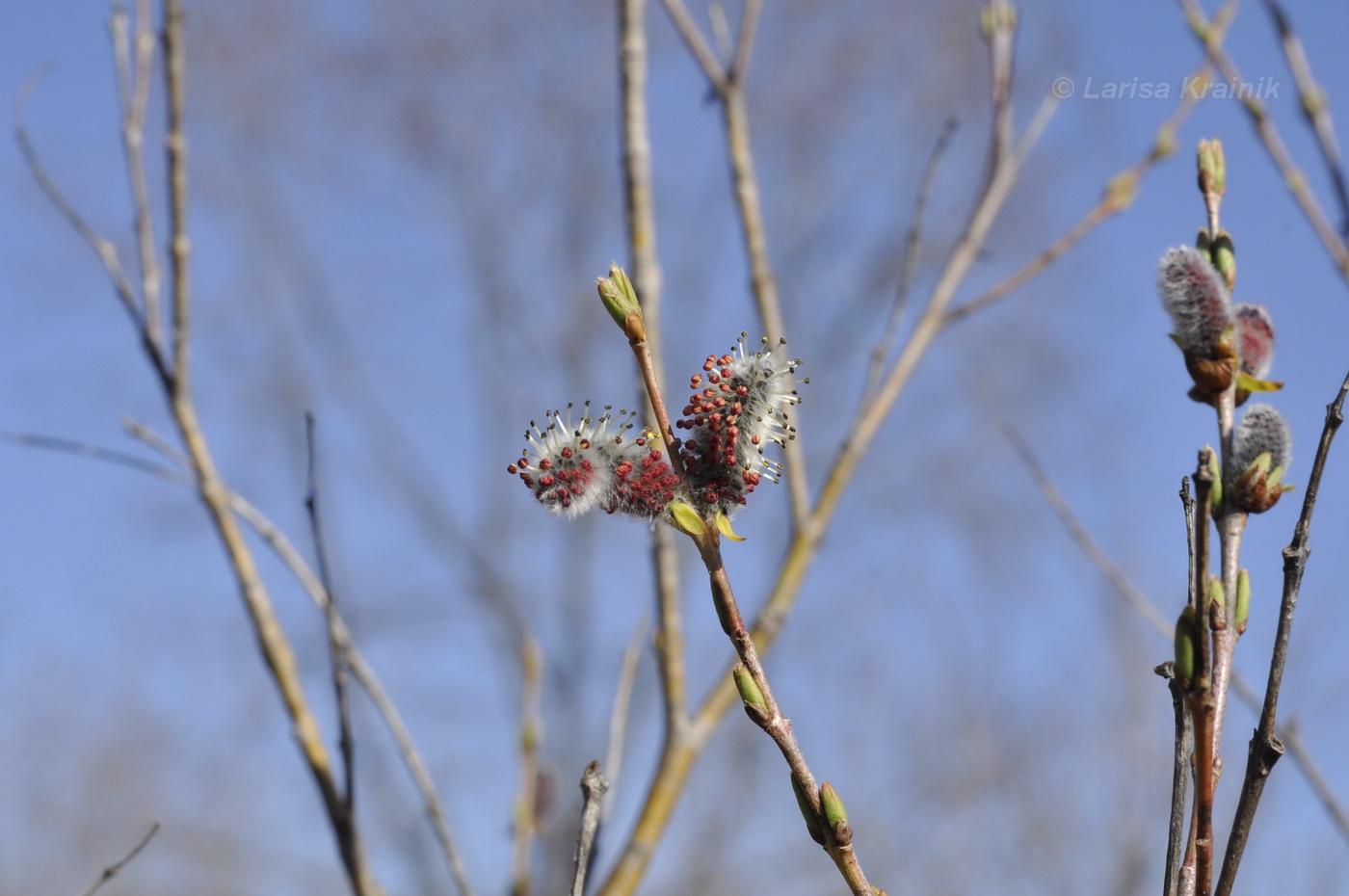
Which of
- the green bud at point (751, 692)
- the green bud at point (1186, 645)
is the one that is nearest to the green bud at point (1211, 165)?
the green bud at point (1186, 645)

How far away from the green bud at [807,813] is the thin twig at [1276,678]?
0.29 metres

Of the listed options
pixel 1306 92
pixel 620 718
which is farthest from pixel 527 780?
pixel 1306 92

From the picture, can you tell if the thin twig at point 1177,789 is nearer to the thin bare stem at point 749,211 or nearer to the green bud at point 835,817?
the green bud at point 835,817

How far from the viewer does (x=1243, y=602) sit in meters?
1.00

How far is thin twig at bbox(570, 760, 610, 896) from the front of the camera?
0.91 m

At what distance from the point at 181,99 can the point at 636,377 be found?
2.81 ft

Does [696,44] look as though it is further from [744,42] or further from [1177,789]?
[1177,789]

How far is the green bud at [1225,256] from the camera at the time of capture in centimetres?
110

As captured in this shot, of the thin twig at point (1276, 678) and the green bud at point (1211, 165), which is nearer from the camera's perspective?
the thin twig at point (1276, 678)

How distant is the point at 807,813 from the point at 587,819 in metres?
→ 0.18

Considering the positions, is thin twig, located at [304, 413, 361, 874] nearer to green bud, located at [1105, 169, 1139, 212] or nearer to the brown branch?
the brown branch

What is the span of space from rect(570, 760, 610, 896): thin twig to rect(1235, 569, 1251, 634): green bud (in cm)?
57

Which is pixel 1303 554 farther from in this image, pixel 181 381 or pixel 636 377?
pixel 181 381

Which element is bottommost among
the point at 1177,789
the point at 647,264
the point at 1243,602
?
the point at 1177,789
